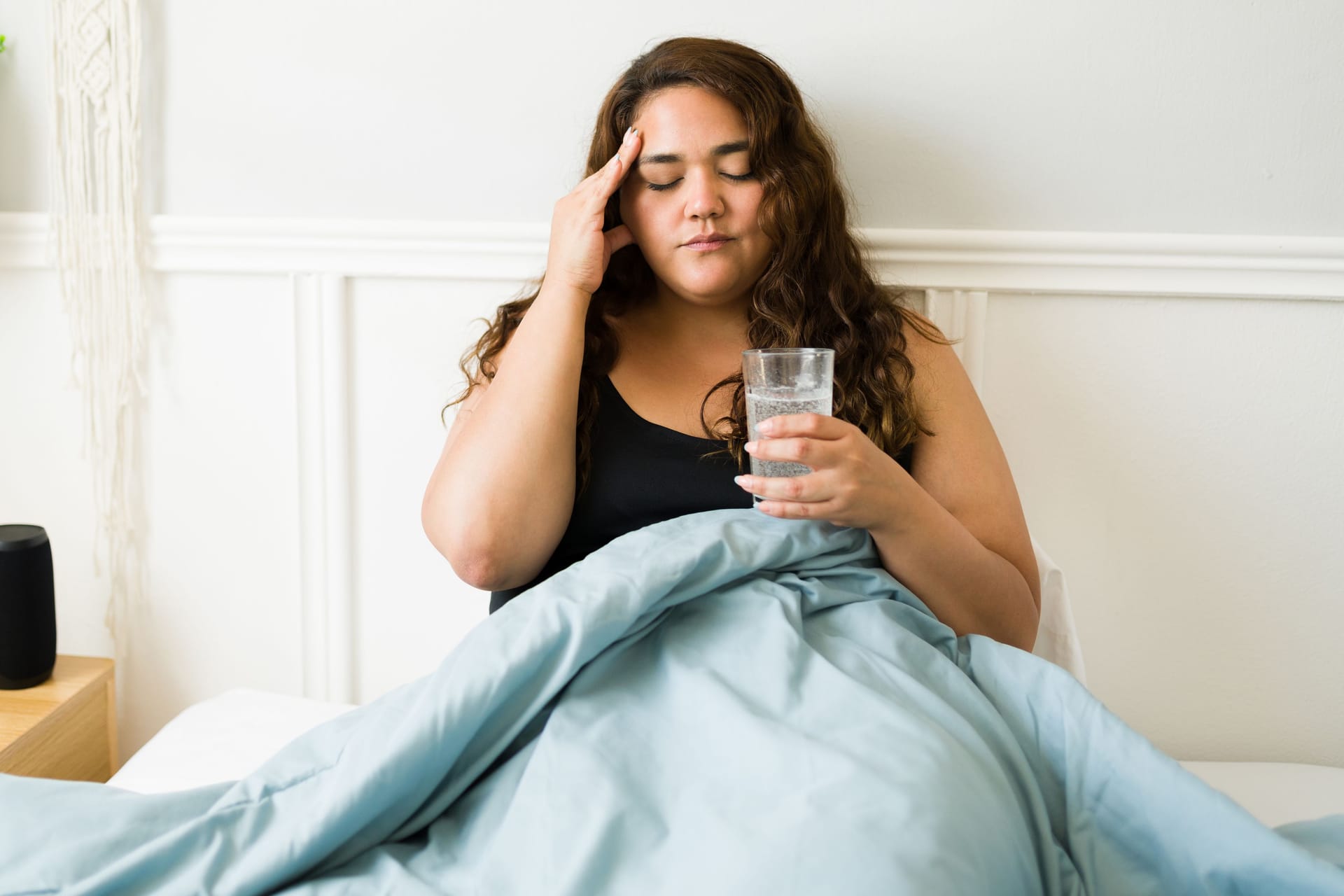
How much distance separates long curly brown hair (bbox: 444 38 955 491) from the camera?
4.00 feet

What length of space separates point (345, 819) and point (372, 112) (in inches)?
42.9

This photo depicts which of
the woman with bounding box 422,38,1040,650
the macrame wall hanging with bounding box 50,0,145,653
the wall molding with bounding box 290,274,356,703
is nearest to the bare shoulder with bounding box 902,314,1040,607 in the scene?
the woman with bounding box 422,38,1040,650

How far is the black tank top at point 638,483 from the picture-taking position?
1.23 metres

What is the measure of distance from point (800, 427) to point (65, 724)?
118 cm

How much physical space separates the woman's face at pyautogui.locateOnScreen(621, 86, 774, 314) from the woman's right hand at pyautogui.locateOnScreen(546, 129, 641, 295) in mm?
32

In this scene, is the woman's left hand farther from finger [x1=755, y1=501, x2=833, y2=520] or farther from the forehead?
the forehead

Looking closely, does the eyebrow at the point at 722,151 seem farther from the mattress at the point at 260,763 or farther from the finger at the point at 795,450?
the mattress at the point at 260,763

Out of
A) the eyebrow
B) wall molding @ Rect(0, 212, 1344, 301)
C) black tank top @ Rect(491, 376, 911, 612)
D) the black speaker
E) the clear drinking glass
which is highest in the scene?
the eyebrow

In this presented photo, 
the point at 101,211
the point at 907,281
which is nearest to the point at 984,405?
the point at 907,281

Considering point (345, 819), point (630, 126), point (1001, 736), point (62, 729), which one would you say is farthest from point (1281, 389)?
point (62, 729)

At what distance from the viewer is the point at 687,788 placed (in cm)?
80

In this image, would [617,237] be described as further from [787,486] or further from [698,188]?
[787,486]

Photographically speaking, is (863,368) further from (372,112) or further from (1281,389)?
(372,112)

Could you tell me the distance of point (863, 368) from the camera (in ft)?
4.17
